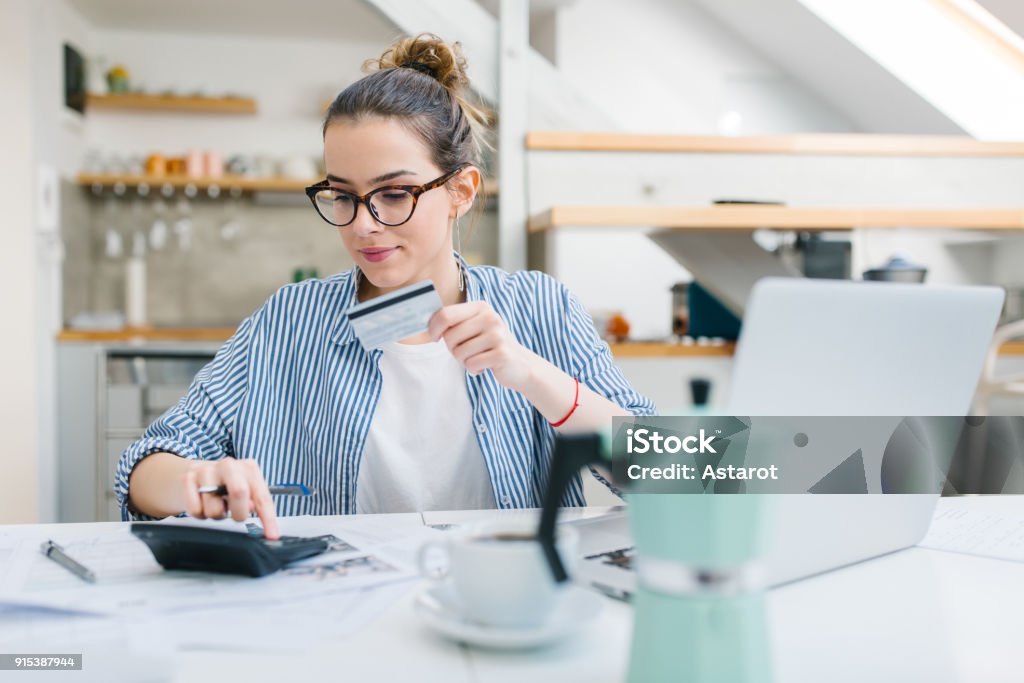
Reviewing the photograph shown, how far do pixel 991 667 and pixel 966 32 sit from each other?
4245mm

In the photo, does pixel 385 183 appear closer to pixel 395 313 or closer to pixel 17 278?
pixel 395 313

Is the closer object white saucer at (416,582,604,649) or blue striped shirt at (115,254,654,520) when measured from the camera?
white saucer at (416,582,604,649)

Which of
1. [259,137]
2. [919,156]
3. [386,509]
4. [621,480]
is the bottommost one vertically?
[386,509]

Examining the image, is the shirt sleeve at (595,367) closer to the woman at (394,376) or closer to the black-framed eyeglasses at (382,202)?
the woman at (394,376)

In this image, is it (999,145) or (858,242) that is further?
(999,145)

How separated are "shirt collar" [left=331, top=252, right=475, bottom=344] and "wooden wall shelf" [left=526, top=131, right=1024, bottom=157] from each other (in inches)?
50.7

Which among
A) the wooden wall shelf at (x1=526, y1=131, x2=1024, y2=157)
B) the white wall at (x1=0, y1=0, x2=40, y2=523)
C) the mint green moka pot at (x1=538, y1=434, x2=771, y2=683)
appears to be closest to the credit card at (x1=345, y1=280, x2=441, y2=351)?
the mint green moka pot at (x1=538, y1=434, x2=771, y2=683)

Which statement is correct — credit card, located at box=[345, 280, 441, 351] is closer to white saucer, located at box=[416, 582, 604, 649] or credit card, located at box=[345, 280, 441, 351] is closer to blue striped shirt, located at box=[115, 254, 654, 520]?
blue striped shirt, located at box=[115, 254, 654, 520]

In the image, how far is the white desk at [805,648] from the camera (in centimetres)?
60

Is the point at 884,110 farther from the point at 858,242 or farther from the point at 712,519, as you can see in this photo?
the point at 712,519

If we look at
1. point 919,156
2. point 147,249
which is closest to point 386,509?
point 919,156

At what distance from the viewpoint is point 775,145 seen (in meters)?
2.65

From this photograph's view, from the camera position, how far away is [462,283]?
1.39 m

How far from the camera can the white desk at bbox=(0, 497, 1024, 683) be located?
596mm
